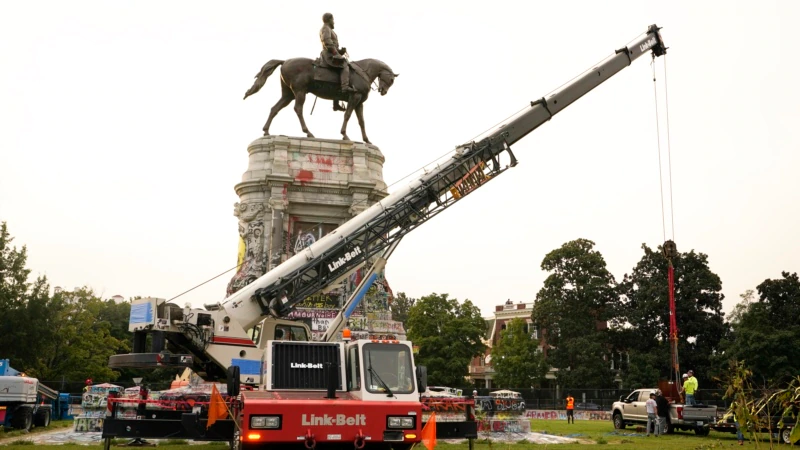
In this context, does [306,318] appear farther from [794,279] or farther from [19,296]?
[794,279]

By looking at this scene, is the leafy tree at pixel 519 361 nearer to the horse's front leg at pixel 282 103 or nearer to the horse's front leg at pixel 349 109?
the horse's front leg at pixel 349 109

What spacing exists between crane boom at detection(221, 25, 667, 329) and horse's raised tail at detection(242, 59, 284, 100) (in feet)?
57.5

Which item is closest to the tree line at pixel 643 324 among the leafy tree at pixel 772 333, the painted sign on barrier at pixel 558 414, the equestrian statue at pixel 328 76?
the leafy tree at pixel 772 333

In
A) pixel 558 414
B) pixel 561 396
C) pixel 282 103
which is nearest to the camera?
pixel 282 103

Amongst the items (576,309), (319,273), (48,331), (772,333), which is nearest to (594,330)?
(576,309)

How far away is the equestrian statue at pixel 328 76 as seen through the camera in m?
39.3

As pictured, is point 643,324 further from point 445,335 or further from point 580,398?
point 445,335

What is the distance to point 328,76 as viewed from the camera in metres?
39.9

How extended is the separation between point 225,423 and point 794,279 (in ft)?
189

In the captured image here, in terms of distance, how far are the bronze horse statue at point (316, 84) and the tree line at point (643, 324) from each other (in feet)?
105

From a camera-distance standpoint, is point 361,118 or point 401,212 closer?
point 401,212

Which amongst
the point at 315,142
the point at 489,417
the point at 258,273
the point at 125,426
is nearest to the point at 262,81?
the point at 315,142

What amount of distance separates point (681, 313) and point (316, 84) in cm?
3903

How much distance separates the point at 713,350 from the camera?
63312mm
